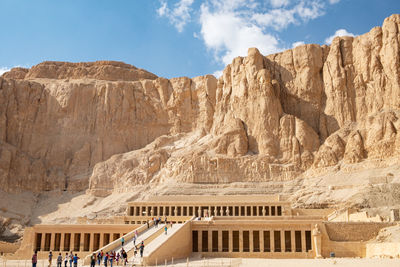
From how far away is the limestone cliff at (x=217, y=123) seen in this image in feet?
305

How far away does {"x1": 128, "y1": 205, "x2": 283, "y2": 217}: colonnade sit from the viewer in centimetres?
7200

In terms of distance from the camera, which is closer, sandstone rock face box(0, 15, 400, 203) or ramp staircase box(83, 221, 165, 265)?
ramp staircase box(83, 221, 165, 265)

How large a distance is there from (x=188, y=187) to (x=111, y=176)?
21012mm

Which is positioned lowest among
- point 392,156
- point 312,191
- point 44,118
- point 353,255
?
point 353,255

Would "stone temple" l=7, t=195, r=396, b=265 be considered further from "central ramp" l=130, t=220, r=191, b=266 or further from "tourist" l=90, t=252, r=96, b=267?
"tourist" l=90, t=252, r=96, b=267

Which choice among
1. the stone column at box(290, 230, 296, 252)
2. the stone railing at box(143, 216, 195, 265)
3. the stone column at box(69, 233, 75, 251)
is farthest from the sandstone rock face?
the stone railing at box(143, 216, 195, 265)

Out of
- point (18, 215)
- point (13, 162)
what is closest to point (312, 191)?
point (18, 215)

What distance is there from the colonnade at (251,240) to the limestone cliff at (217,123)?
101 ft

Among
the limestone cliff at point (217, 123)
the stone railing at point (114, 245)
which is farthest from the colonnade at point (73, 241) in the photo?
the limestone cliff at point (217, 123)

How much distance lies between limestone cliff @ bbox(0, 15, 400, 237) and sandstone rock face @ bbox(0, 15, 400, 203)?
23 centimetres

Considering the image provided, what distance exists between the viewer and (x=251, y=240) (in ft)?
165

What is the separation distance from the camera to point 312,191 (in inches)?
3167

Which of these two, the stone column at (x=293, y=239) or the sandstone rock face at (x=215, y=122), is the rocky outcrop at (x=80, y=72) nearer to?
the sandstone rock face at (x=215, y=122)

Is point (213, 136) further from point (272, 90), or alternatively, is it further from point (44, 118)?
point (44, 118)
